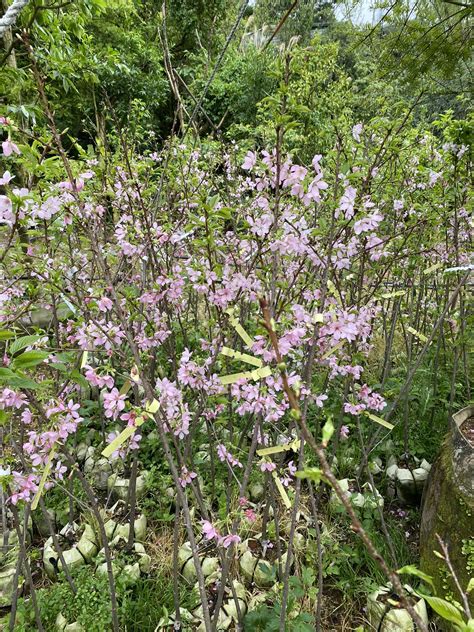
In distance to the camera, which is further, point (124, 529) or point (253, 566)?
point (124, 529)

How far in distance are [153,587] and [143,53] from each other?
10785mm

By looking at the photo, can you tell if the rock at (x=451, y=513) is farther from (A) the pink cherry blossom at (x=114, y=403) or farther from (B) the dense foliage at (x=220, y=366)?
(A) the pink cherry blossom at (x=114, y=403)

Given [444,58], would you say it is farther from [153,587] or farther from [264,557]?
[153,587]

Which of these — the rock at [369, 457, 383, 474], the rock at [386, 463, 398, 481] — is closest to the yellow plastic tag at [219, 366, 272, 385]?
the rock at [369, 457, 383, 474]

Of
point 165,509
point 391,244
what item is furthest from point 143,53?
point 165,509

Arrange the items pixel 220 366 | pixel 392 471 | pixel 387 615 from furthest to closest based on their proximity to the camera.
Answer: pixel 392 471 < pixel 220 366 < pixel 387 615

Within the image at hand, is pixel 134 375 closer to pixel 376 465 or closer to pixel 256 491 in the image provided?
pixel 256 491

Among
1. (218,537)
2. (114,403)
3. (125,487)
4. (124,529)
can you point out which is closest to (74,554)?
(124,529)

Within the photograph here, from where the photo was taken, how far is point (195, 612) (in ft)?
6.18

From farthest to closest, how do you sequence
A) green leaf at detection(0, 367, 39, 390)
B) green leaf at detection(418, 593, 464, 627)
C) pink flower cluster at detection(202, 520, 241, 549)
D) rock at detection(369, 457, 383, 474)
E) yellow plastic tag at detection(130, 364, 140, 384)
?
rock at detection(369, 457, 383, 474), pink flower cluster at detection(202, 520, 241, 549), yellow plastic tag at detection(130, 364, 140, 384), green leaf at detection(0, 367, 39, 390), green leaf at detection(418, 593, 464, 627)

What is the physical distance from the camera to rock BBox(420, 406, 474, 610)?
1.71m

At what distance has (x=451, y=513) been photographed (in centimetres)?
181

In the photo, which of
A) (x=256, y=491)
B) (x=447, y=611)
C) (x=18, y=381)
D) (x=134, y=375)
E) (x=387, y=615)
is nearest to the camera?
(x=447, y=611)

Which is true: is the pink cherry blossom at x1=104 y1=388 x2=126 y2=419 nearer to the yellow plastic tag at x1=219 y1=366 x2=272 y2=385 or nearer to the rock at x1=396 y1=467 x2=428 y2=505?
the yellow plastic tag at x1=219 y1=366 x2=272 y2=385
